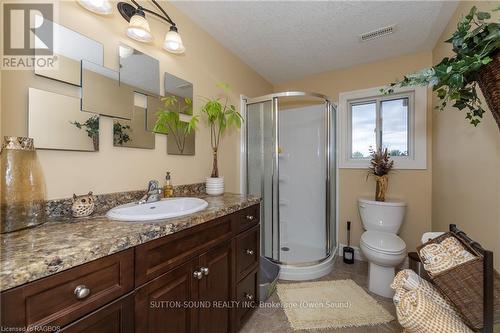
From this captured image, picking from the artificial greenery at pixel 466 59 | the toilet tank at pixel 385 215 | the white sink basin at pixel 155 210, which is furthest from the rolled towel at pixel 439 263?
the toilet tank at pixel 385 215

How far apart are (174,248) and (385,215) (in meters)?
2.13

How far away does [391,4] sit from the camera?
1542mm

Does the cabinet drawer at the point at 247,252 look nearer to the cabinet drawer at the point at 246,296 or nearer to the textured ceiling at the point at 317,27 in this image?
the cabinet drawer at the point at 246,296

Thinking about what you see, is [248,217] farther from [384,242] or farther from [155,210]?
[384,242]

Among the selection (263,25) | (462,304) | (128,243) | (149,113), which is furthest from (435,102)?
(128,243)

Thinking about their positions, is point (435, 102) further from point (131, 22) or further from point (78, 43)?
point (78, 43)

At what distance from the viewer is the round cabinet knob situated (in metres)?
0.60

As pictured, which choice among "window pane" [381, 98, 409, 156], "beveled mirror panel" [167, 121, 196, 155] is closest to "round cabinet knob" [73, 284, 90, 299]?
"beveled mirror panel" [167, 121, 196, 155]

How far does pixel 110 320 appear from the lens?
2.23 feet

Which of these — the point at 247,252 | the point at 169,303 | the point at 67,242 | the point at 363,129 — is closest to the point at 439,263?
the point at 247,252

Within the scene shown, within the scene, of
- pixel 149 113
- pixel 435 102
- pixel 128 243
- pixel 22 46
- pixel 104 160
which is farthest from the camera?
pixel 435 102

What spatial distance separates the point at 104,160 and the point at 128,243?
25.8 inches

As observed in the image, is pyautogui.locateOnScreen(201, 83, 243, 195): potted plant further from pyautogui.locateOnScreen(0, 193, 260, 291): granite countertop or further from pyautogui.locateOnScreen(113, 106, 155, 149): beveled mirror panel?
pyautogui.locateOnScreen(0, 193, 260, 291): granite countertop

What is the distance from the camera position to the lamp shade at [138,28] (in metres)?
1.17
